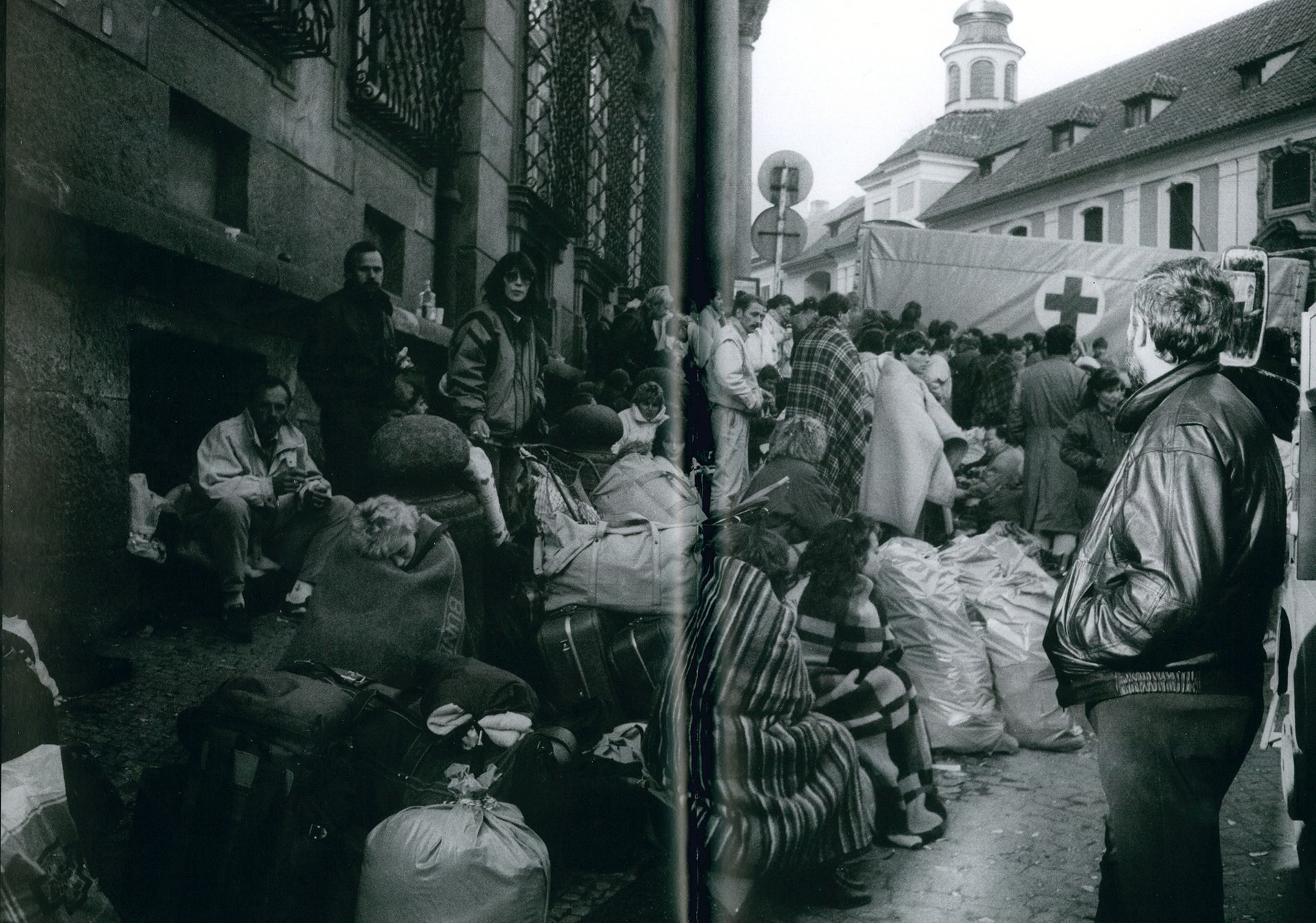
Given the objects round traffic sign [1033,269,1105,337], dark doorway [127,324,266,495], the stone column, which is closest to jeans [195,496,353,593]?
dark doorway [127,324,266,495]

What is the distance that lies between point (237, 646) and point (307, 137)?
146 cm

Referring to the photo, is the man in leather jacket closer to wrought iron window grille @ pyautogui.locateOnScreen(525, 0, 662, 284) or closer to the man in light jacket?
the man in light jacket

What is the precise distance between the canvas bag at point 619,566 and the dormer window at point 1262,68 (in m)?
2.42

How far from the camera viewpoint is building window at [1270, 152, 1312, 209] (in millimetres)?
3982

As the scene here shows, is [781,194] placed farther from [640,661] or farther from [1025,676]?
[1025,676]

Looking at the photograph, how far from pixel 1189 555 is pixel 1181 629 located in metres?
0.15

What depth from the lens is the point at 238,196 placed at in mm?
3061

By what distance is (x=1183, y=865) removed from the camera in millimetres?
2381

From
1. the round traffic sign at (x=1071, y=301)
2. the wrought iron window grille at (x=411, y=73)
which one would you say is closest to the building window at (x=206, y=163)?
the wrought iron window grille at (x=411, y=73)

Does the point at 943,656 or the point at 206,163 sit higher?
the point at 206,163

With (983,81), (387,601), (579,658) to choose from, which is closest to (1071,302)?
(983,81)

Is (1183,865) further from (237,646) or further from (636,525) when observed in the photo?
(237,646)

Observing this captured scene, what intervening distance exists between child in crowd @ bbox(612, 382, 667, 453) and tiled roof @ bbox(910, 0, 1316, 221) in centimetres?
138

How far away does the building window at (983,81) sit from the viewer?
4.12m
